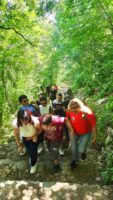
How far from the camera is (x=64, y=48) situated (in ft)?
41.6

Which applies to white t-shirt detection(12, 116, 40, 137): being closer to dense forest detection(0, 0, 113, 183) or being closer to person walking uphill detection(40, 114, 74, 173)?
person walking uphill detection(40, 114, 74, 173)

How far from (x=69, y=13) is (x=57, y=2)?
173 centimetres

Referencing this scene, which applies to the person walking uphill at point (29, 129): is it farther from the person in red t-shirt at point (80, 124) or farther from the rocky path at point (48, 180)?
the person in red t-shirt at point (80, 124)

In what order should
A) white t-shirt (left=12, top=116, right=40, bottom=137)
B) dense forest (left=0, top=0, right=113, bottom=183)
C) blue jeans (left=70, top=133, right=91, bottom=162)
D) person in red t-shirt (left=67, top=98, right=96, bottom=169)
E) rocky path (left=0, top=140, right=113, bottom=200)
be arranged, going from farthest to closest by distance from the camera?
dense forest (left=0, top=0, right=113, bottom=183)
blue jeans (left=70, top=133, right=91, bottom=162)
white t-shirt (left=12, top=116, right=40, bottom=137)
person in red t-shirt (left=67, top=98, right=96, bottom=169)
rocky path (left=0, top=140, right=113, bottom=200)

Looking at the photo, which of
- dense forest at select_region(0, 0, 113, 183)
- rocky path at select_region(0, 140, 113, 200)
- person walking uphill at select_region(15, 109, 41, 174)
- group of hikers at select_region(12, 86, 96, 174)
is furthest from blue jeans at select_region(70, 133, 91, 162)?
person walking uphill at select_region(15, 109, 41, 174)

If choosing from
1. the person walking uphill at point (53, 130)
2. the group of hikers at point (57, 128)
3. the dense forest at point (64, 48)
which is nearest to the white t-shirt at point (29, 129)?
the group of hikers at point (57, 128)

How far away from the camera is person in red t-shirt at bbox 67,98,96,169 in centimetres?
559

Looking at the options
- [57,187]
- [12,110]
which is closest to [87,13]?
[57,187]

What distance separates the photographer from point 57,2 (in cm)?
936

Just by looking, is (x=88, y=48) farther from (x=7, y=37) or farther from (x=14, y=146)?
(x=14, y=146)

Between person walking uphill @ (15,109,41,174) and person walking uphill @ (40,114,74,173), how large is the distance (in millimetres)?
197

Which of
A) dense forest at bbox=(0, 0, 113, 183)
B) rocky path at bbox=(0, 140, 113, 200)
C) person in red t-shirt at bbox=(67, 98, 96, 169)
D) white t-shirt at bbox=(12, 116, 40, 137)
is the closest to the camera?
rocky path at bbox=(0, 140, 113, 200)

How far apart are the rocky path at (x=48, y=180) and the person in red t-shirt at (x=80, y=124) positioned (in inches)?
15.8

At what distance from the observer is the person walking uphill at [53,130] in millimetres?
5634
